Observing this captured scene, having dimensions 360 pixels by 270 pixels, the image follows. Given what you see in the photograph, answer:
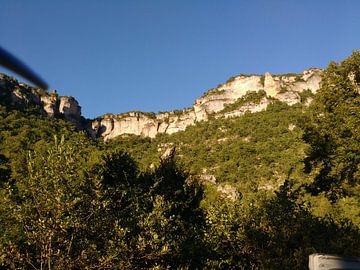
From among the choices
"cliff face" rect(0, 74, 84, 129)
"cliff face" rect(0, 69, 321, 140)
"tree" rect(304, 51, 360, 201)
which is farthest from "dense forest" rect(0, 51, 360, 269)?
"cliff face" rect(0, 69, 321, 140)

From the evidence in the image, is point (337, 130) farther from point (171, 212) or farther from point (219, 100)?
point (219, 100)

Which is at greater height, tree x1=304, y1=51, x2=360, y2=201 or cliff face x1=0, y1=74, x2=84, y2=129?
cliff face x1=0, y1=74, x2=84, y2=129

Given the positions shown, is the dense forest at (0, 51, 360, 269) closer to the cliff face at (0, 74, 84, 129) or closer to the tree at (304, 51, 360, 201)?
the tree at (304, 51, 360, 201)

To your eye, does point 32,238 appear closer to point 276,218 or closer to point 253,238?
point 253,238

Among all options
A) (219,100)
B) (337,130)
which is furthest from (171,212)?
(219,100)

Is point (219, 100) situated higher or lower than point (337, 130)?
higher

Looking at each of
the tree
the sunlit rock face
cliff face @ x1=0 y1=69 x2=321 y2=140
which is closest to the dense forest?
the tree

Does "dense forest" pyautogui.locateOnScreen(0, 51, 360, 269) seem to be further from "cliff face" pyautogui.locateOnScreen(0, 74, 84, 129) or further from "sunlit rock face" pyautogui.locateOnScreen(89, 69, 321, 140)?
"sunlit rock face" pyautogui.locateOnScreen(89, 69, 321, 140)

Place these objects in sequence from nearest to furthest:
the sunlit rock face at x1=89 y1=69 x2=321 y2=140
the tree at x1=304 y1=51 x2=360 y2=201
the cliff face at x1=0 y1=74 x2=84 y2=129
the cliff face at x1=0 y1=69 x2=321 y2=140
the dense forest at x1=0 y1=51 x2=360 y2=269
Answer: the dense forest at x1=0 y1=51 x2=360 y2=269
the tree at x1=304 y1=51 x2=360 y2=201
the cliff face at x1=0 y1=74 x2=84 y2=129
the cliff face at x1=0 y1=69 x2=321 y2=140
the sunlit rock face at x1=89 y1=69 x2=321 y2=140

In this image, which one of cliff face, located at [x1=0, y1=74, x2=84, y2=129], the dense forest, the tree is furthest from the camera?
cliff face, located at [x1=0, y1=74, x2=84, y2=129]

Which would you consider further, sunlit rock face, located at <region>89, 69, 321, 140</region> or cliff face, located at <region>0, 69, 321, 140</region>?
sunlit rock face, located at <region>89, 69, 321, 140</region>

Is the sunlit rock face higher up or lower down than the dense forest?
higher up

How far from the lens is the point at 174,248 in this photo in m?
17.9

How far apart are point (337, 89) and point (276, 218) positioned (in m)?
13.2
